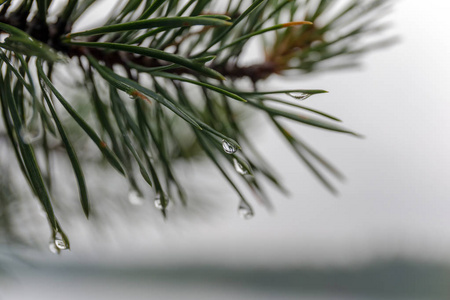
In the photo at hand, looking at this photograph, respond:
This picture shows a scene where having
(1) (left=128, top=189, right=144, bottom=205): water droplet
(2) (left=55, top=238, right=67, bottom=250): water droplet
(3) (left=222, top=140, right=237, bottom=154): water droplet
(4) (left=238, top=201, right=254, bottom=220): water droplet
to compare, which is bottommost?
(2) (left=55, top=238, right=67, bottom=250): water droplet

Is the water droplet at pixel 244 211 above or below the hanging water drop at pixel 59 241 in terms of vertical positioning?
above

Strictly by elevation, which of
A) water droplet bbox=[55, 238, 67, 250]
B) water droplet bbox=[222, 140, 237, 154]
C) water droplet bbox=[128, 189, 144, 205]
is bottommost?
water droplet bbox=[55, 238, 67, 250]

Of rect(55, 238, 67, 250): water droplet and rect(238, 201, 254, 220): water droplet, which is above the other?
rect(238, 201, 254, 220): water droplet

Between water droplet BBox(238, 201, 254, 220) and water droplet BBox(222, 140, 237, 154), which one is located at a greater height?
water droplet BBox(238, 201, 254, 220)

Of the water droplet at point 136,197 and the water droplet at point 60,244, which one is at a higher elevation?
the water droplet at point 136,197

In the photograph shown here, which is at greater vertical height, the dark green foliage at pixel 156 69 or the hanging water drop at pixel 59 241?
the dark green foliage at pixel 156 69

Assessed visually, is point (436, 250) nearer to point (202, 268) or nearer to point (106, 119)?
point (202, 268)

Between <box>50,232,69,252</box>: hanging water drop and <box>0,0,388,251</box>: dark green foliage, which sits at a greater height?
<box>0,0,388,251</box>: dark green foliage

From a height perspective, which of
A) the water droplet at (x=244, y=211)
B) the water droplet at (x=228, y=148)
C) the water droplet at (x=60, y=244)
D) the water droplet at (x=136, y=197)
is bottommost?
the water droplet at (x=60, y=244)

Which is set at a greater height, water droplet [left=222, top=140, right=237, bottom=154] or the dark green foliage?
the dark green foliage
